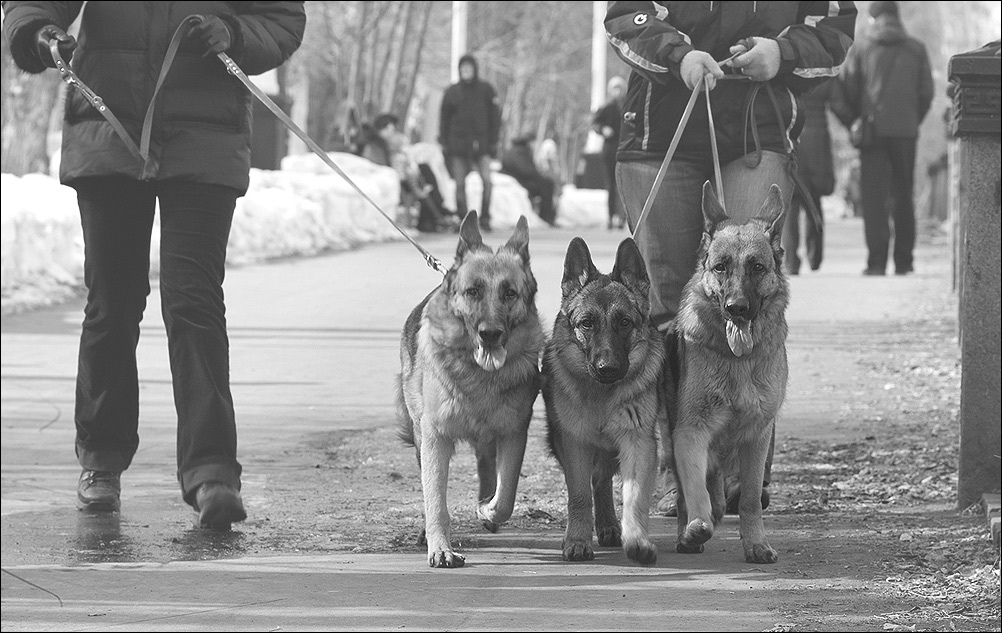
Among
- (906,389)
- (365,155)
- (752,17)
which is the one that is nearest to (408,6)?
(365,155)

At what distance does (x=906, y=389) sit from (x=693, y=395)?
463 cm

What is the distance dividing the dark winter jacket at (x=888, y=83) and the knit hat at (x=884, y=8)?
41 millimetres

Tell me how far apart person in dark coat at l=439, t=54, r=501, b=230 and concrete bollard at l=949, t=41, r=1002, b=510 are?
49.0ft

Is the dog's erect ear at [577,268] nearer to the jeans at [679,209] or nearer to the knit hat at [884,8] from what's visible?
the jeans at [679,209]

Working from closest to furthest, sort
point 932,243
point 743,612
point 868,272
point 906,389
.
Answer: point 743,612 < point 906,389 < point 868,272 < point 932,243

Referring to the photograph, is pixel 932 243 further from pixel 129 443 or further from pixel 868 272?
pixel 129 443

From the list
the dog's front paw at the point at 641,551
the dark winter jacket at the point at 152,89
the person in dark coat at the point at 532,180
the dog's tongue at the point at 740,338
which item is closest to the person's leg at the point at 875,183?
the dark winter jacket at the point at 152,89

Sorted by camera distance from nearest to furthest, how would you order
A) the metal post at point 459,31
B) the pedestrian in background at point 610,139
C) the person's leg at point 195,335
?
the person's leg at point 195,335 → the pedestrian in background at point 610,139 → the metal post at point 459,31

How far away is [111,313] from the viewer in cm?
609

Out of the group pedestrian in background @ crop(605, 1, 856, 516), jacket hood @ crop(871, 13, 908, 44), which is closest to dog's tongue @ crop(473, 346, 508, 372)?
pedestrian in background @ crop(605, 1, 856, 516)

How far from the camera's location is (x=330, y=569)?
16.9ft

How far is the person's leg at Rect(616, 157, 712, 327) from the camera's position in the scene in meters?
6.14

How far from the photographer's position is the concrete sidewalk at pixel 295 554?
452 cm

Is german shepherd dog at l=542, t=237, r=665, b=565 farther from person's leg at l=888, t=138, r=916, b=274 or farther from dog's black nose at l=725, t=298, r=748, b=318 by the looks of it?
person's leg at l=888, t=138, r=916, b=274
